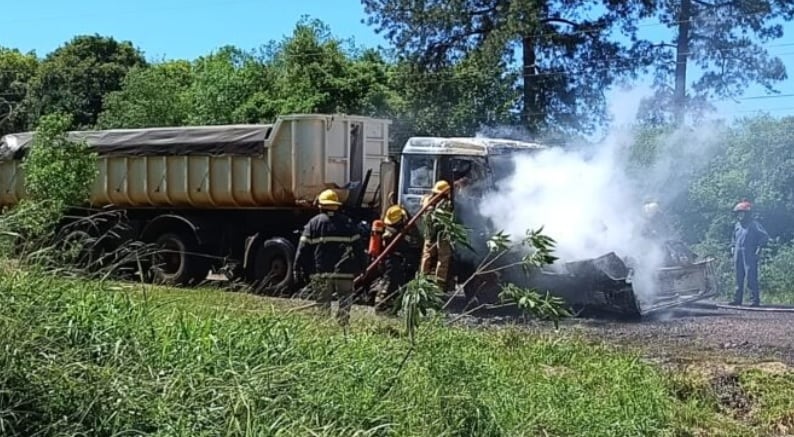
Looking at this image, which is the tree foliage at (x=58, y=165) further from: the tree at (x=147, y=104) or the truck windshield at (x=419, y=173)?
the tree at (x=147, y=104)

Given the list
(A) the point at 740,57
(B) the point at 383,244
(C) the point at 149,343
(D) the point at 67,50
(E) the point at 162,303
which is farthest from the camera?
(D) the point at 67,50

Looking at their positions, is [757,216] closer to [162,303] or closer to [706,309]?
[706,309]

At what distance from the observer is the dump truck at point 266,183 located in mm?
13773

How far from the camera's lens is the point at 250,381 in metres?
5.43

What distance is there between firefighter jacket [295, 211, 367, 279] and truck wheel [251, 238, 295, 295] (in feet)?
13.6

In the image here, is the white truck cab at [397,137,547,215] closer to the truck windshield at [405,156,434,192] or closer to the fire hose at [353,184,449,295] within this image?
the truck windshield at [405,156,434,192]

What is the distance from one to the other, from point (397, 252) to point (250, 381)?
7.81m

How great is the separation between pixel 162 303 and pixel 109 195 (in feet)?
37.1

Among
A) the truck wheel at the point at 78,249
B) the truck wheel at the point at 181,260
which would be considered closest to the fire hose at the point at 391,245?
the truck wheel at the point at 181,260

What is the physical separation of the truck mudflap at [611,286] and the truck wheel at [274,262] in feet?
13.8

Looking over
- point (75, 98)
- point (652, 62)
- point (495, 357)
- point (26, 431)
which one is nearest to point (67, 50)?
point (75, 98)

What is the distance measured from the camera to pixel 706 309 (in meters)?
14.5

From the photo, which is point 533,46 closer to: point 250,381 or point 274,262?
point 274,262

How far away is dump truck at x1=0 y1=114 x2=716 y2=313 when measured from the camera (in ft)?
45.2
